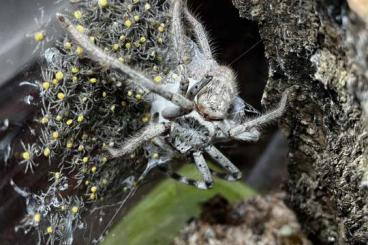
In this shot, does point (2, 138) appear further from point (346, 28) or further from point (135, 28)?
point (346, 28)

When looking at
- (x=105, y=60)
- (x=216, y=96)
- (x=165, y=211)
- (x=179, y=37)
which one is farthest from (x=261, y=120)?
(x=165, y=211)

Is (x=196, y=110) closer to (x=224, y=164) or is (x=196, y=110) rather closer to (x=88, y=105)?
(x=224, y=164)

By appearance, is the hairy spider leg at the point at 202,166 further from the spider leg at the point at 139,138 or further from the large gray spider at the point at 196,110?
the spider leg at the point at 139,138

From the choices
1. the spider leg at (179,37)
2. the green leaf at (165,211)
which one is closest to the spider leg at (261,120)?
the spider leg at (179,37)

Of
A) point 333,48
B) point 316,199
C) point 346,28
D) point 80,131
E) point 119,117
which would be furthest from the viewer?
point 316,199

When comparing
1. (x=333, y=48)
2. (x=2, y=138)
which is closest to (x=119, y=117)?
(x=2, y=138)

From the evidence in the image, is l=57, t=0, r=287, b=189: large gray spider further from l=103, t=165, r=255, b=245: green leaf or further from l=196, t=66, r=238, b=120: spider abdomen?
l=103, t=165, r=255, b=245: green leaf

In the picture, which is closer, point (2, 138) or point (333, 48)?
point (333, 48)
